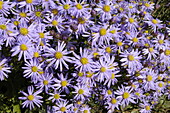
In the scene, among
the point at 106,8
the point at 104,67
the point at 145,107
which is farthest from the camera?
the point at 145,107

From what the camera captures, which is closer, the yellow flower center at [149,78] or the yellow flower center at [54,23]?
the yellow flower center at [54,23]

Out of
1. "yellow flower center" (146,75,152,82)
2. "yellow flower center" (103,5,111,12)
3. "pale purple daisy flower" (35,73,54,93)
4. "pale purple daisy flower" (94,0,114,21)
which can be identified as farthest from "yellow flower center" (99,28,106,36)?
"yellow flower center" (146,75,152,82)

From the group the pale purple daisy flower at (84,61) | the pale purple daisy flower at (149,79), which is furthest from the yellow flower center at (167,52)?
the pale purple daisy flower at (84,61)

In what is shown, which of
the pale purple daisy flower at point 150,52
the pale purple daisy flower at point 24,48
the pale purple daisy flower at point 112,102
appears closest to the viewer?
the pale purple daisy flower at point 24,48

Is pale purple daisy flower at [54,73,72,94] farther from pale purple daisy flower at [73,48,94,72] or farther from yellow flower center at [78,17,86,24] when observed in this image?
yellow flower center at [78,17,86,24]

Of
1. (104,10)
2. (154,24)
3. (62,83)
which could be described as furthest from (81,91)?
(154,24)

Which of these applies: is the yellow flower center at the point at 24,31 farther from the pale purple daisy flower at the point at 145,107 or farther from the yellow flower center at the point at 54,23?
the pale purple daisy flower at the point at 145,107

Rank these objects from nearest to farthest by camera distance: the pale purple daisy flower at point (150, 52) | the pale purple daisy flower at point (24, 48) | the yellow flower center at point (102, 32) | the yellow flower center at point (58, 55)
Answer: the pale purple daisy flower at point (24, 48) < the yellow flower center at point (58, 55) < the yellow flower center at point (102, 32) < the pale purple daisy flower at point (150, 52)

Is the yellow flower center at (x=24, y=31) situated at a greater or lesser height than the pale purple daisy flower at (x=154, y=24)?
greater

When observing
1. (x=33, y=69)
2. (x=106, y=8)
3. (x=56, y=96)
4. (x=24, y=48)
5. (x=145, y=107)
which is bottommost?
(x=145, y=107)

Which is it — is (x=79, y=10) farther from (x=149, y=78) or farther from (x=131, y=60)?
(x=149, y=78)
